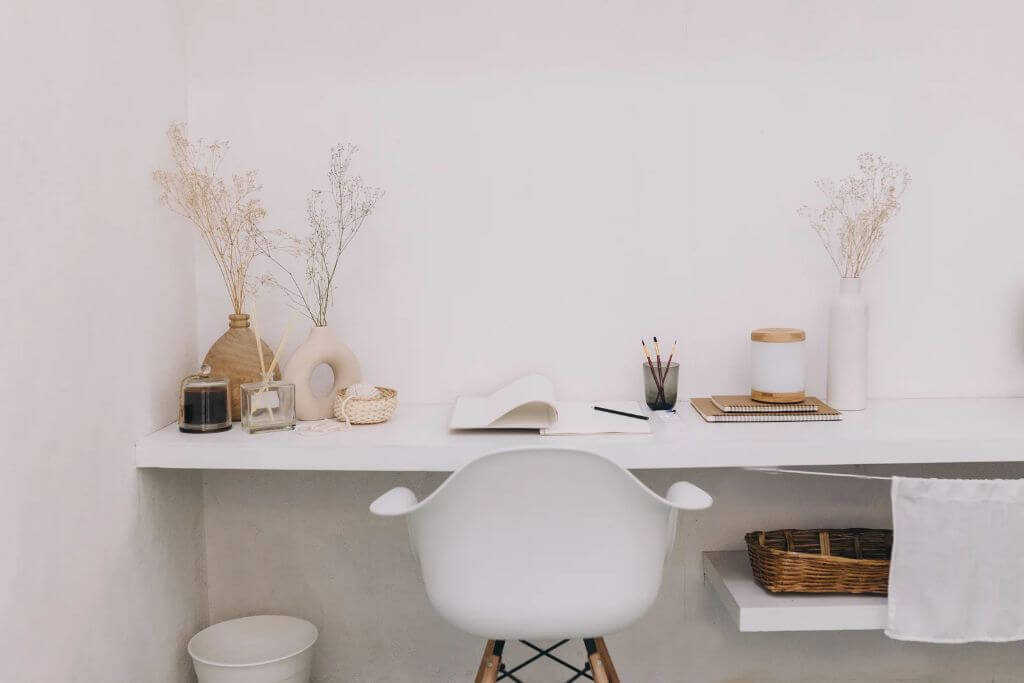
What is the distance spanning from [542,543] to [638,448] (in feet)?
1.33

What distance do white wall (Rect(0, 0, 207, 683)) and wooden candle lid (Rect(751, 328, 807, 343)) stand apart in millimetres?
1430

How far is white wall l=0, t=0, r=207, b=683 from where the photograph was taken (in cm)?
151

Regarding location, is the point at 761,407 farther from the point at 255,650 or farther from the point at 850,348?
the point at 255,650

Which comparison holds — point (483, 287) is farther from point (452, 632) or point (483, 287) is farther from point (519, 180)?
point (452, 632)

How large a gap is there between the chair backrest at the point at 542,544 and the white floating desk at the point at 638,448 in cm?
27

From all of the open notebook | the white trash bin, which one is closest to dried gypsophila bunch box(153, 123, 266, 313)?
the open notebook

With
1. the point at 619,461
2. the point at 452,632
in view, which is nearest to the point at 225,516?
the point at 452,632

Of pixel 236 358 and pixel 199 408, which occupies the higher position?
pixel 236 358

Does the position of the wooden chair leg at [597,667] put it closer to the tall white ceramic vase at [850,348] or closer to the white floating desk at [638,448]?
the white floating desk at [638,448]

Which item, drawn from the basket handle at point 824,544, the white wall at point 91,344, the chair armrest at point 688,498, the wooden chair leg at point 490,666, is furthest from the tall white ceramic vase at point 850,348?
the white wall at point 91,344

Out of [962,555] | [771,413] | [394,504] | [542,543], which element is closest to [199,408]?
[394,504]

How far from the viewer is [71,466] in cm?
167

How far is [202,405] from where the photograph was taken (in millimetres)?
2023

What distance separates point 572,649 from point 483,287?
3.24ft
